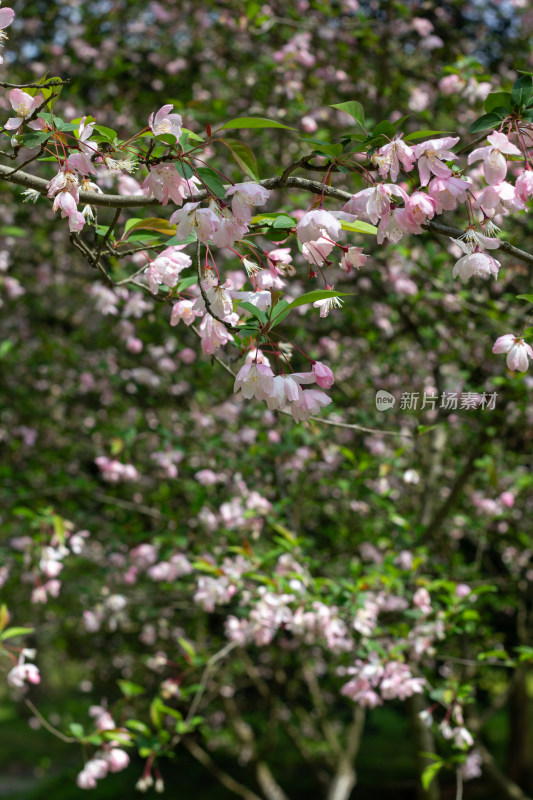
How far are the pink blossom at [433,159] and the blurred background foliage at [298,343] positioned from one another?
1834 mm

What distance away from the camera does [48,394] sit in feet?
15.6

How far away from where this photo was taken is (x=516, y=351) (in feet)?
4.67

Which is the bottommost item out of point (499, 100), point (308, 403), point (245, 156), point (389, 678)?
point (389, 678)

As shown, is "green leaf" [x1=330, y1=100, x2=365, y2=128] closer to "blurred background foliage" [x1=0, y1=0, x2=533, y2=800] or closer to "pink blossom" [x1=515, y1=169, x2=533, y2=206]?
"pink blossom" [x1=515, y1=169, x2=533, y2=206]

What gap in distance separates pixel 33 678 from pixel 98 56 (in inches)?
157

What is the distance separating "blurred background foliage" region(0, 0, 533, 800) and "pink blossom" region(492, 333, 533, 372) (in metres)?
1.60

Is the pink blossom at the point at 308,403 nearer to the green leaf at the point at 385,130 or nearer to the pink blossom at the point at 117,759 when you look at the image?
the green leaf at the point at 385,130

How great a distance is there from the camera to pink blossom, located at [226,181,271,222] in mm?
1174

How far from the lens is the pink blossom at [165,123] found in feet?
4.01

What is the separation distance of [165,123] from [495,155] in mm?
572

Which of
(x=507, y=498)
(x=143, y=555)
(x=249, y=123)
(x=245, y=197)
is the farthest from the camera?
(x=143, y=555)

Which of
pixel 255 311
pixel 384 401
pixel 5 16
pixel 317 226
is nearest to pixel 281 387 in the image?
pixel 255 311

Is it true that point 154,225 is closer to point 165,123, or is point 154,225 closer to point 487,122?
point 165,123

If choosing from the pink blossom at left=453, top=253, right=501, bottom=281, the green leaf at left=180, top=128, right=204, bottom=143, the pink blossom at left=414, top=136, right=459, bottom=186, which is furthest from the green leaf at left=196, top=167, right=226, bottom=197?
the pink blossom at left=453, top=253, right=501, bottom=281
